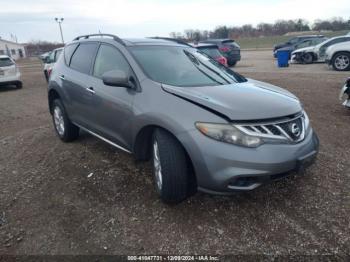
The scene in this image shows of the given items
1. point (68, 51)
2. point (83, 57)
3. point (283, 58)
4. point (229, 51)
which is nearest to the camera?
point (83, 57)

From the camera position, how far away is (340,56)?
13.7 metres

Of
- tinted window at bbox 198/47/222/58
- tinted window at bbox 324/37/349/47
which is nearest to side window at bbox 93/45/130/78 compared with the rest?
tinted window at bbox 198/47/222/58

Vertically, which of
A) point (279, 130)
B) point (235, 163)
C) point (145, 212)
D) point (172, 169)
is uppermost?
point (279, 130)

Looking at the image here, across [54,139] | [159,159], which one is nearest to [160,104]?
[159,159]

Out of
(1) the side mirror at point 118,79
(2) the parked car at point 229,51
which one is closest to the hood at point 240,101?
(1) the side mirror at point 118,79

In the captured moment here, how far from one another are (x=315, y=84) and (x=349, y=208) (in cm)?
793

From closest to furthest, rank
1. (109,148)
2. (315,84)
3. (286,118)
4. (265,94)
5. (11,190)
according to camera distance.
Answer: (286,118), (265,94), (11,190), (109,148), (315,84)

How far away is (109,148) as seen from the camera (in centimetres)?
490

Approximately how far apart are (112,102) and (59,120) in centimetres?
210

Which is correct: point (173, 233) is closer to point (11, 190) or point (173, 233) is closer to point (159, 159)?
point (159, 159)

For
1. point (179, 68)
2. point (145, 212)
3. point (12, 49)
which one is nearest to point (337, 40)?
point (179, 68)

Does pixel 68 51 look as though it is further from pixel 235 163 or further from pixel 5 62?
pixel 5 62

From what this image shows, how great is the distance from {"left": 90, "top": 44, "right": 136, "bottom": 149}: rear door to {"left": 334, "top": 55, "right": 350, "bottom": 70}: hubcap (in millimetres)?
12608

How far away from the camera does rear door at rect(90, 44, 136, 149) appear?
138 inches
